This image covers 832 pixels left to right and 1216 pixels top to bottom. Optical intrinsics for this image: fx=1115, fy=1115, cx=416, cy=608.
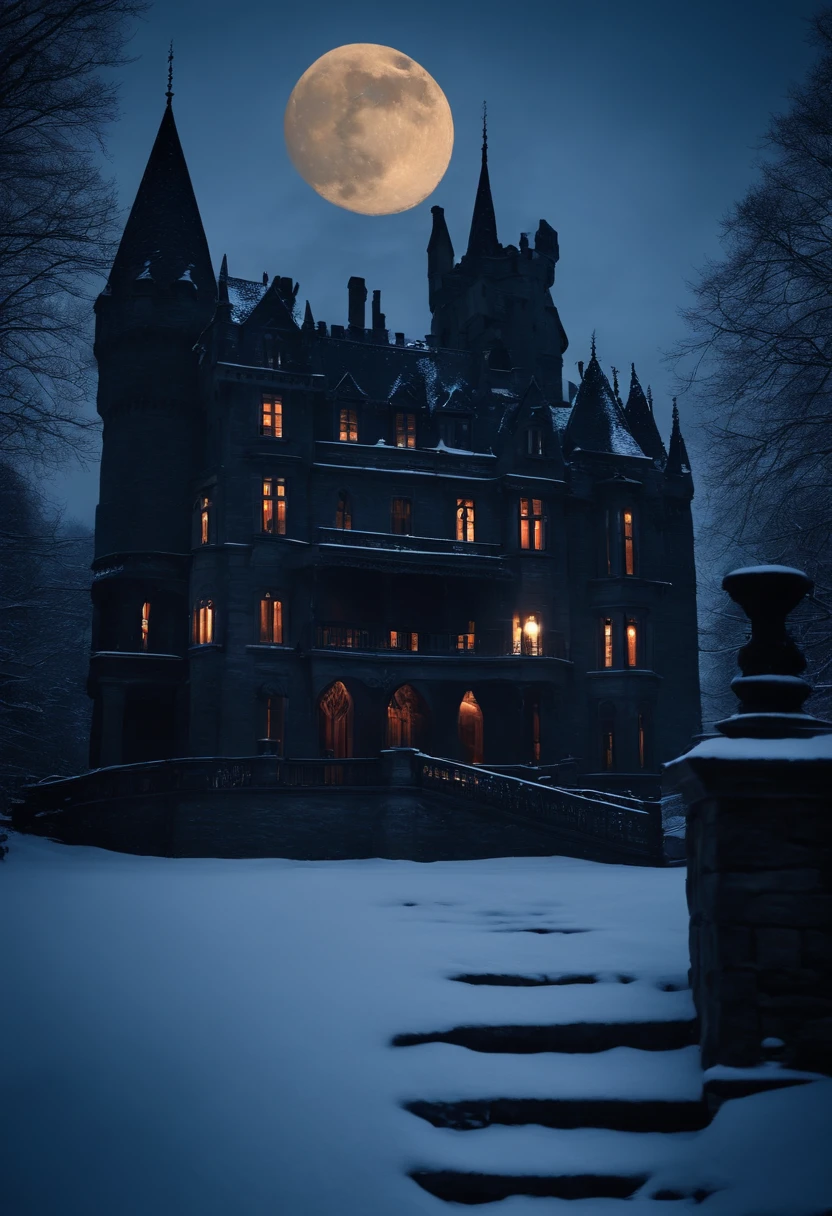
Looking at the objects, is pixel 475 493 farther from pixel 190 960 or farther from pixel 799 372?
pixel 190 960

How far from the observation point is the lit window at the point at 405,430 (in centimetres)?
4425

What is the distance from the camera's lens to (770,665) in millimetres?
9500

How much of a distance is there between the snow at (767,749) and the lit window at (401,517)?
112 feet

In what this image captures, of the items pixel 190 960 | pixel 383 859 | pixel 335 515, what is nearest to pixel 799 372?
pixel 190 960

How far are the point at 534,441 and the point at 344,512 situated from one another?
8385mm

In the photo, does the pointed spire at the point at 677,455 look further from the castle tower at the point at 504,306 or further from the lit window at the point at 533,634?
the lit window at the point at 533,634

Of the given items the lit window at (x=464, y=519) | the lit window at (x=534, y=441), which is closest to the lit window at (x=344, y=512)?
the lit window at (x=464, y=519)

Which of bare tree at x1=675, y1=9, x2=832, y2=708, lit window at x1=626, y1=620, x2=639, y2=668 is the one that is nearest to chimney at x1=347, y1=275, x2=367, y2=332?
lit window at x1=626, y1=620, x2=639, y2=668

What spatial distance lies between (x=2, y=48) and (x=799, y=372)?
445 inches

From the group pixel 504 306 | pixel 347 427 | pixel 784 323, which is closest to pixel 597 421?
pixel 504 306

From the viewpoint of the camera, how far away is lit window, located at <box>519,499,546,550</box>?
4356cm

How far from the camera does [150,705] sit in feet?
134

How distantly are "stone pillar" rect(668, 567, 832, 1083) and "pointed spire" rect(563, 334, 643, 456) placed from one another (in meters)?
38.4

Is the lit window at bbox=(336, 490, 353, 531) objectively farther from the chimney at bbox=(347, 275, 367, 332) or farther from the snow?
the snow
